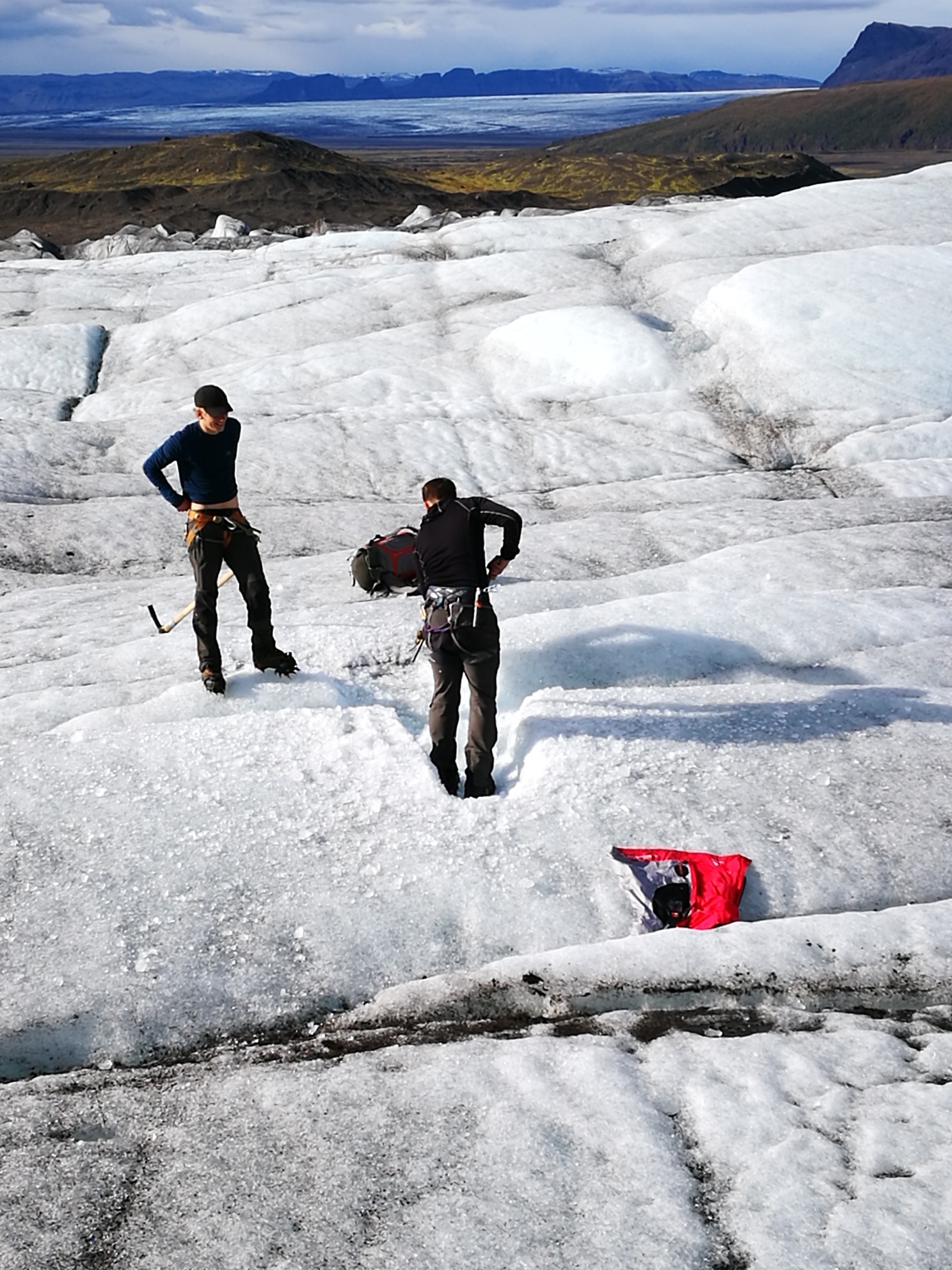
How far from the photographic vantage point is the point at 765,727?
1041 centimetres

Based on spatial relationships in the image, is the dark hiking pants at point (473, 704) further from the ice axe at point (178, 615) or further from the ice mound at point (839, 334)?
the ice mound at point (839, 334)

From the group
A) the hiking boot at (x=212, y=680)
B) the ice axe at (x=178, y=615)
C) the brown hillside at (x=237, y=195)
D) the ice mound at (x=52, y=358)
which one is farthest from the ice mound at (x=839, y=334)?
the brown hillside at (x=237, y=195)

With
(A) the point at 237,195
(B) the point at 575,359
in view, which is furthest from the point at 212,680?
→ (A) the point at 237,195

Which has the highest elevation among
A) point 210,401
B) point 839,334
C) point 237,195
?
point 237,195

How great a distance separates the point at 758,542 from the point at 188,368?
17091 mm

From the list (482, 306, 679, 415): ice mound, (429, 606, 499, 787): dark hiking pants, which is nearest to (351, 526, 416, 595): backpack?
(429, 606, 499, 787): dark hiking pants

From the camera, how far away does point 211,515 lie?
33.1 feet

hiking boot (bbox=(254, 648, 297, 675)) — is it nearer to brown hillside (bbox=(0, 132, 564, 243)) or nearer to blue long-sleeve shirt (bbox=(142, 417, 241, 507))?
blue long-sleeve shirt (bbox=(142, 417, 241, 507))

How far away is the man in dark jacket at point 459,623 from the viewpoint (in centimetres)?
930

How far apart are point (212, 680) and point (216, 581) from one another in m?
1.08

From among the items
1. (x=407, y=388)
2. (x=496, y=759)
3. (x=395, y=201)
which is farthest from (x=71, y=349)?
(x=395, y=201)

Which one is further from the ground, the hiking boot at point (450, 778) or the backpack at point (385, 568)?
the backpack at point (385, 568)

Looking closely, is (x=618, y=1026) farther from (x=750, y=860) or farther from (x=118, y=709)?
(x=118, y=709)

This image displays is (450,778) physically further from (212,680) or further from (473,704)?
(212,680)
